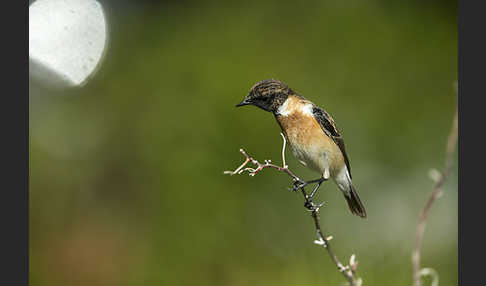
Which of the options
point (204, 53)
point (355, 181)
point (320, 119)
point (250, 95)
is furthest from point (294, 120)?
point (204, 53)

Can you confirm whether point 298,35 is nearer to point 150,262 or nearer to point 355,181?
point 355,181

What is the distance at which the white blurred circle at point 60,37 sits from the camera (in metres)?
1.63

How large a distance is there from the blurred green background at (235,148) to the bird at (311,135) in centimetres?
70

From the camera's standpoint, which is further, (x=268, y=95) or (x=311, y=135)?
(x=311, y=135)

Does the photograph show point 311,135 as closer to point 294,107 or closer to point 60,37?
point 294,107

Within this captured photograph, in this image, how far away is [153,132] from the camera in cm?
240

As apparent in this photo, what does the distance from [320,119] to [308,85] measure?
116 cm

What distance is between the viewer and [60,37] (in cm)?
178

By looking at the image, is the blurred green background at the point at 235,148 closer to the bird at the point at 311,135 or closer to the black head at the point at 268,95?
the bird at the point at 311,135

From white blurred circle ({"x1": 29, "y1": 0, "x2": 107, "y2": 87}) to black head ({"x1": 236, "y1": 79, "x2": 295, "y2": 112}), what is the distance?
3.05 ft

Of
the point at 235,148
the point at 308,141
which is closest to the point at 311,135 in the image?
the point at 308,141

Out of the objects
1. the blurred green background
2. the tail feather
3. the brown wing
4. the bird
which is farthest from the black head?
the blurred green background

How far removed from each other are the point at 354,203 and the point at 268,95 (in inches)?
18.5

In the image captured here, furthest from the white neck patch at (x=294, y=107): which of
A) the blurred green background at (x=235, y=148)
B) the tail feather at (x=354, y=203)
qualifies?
the blurred green background at (x=235, y=148)
